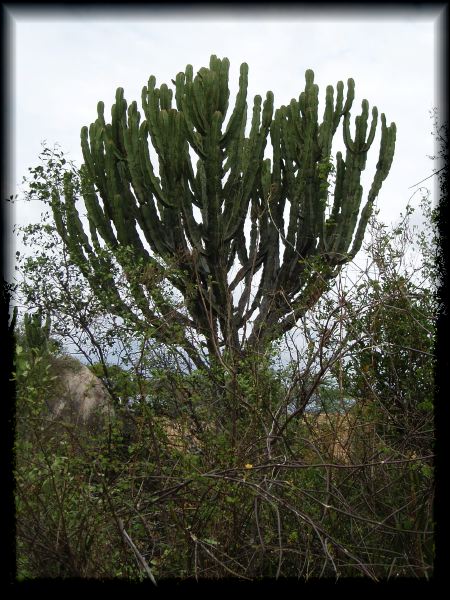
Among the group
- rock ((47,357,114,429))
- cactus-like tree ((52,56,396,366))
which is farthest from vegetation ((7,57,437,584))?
cactus-like tree ((52,56,396,366))

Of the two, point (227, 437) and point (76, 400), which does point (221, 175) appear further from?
point (227, 437)

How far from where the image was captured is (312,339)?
10.4ft

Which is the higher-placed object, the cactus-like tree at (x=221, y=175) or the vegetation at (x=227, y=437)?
the cactus-like tree at (x=221, y=175)

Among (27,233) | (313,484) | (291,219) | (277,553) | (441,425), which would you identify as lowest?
(277,553)

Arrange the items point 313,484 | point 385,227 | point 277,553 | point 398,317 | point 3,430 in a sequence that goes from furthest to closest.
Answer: point 385,227, point 398,317, point 313,484, point 277,553, point 3,430

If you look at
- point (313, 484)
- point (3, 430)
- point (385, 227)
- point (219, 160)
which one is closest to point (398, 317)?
point (385, 227)

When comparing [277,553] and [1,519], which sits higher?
[1,519]

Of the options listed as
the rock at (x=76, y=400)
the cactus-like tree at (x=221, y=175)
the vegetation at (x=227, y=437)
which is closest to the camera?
the vegetation at (x=227, y=437)

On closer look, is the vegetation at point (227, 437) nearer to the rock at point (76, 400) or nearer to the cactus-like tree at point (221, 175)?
the rock at point (76, 400)

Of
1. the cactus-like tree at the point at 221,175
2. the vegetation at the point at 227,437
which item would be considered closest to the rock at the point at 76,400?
the vegetation at the point at 227,437

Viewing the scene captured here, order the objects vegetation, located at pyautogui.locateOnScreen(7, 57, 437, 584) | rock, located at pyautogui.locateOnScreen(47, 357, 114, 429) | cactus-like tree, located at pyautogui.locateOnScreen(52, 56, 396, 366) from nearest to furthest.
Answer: vegetation, located at pyautogui.locateOnScreen(7, 57, 437, 584) < rock, located at pyautogui.locateOnScreen(47, 357, 114, 429) < cactus-like tree, located at pyautogui.locateOnScreen(52, 56, 396, 366)

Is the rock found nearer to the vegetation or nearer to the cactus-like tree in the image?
the vegetation

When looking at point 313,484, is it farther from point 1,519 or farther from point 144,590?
point 1,519

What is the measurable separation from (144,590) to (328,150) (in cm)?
808
